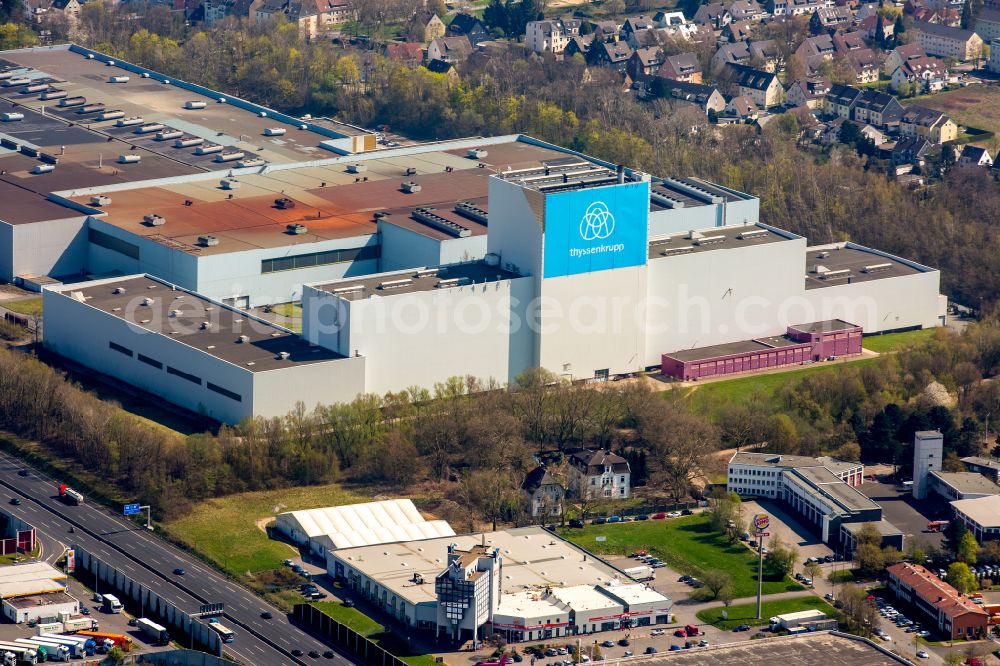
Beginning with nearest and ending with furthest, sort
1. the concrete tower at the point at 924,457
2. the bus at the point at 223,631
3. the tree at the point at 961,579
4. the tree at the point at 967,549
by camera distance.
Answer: the bus at the point at 223,631
the tree at the point at 961,579
the tree at the point at 967,549
the concrete tower at the point at 924,457

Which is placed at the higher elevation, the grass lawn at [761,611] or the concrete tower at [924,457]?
the concrete tower at [924,457]

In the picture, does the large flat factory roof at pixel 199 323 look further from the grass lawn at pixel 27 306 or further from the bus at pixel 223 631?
the bus at pixel 223 631

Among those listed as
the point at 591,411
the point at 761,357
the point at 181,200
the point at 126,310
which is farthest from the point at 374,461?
the point at 181,200

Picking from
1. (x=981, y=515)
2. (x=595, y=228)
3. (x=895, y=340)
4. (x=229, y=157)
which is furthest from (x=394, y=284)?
(x=229, y=157)

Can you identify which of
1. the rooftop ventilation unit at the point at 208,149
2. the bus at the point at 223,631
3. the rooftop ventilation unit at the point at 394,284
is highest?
the rooftop ventilation unit at the point at 394,284

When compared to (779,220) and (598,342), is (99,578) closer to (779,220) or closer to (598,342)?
(598,342)

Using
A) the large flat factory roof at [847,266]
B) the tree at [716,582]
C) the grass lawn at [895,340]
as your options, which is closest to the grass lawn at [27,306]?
the large flat factory roof at [847,266]

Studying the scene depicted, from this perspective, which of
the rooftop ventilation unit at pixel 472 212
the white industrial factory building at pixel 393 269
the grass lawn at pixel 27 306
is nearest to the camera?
the white industrial factory building at pixel 393 269
